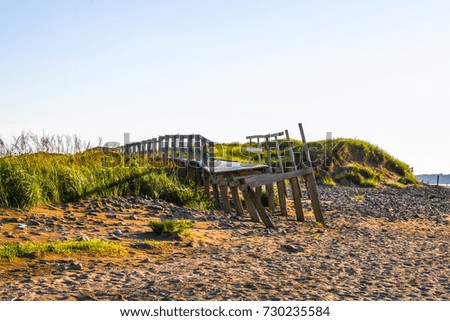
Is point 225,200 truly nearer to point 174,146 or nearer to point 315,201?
point 315,201

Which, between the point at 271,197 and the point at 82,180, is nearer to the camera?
the point at 82,180

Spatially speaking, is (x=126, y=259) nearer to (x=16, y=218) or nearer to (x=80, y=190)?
Answer: (x=16, y=218)

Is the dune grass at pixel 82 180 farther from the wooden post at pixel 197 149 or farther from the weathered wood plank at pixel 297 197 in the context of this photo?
the weathered wood plank at pixel 297 197

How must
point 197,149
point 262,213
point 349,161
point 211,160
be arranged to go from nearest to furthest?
point 262,213 → point 211,160 → point 197,149 → point 349,161

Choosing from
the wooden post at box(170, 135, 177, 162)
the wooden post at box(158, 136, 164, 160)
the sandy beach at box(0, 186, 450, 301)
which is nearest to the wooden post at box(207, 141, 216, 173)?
the sandy beach at box(0, 186, 450, 301)

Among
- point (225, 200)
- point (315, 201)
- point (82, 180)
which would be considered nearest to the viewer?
point (82, 180)

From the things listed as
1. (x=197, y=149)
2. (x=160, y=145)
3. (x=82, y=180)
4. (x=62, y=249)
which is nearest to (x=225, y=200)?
(x=197, y=149)

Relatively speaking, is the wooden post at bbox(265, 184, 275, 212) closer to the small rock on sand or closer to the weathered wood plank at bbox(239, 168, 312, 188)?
the weathered wood plank at bbox(239, 168, 312, 188)

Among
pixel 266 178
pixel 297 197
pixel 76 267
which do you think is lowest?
→ pixel 76 267

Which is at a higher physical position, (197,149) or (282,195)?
(197,149)

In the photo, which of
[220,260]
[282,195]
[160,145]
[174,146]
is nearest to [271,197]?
[282,195]

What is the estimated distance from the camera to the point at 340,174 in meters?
33.5

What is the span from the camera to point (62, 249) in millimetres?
8867

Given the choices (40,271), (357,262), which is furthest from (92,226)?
(357,262)
